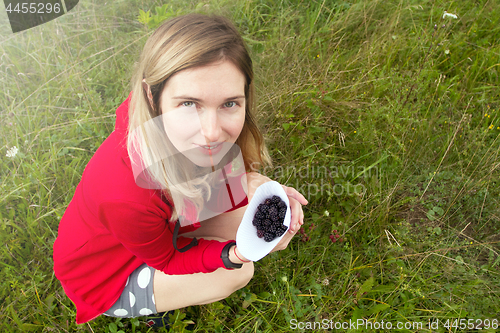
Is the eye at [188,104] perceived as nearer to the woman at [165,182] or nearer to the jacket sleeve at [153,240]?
the woman at [165,182]

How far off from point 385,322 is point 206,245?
4.19 ft

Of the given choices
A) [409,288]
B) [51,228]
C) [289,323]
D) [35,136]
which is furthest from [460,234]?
[35,136]

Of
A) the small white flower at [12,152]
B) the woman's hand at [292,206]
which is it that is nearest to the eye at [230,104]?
the woman's hand at [292,206]

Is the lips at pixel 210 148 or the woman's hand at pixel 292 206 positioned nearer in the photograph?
the lips at pixel 210 148

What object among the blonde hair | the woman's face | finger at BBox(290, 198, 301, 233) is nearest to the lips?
the woman's face

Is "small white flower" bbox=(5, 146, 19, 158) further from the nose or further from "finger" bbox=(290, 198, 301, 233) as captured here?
"finger" bbox=(290, 198, 301, 233)

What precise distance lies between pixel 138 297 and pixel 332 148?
178 cm

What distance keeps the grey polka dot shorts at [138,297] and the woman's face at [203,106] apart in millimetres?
865

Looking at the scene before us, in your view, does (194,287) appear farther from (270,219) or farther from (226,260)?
(270,219)

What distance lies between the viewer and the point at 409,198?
→ 2217 millimetres

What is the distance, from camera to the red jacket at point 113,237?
1333 millimetres

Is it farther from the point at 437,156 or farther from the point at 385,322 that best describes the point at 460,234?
the point at 385,322

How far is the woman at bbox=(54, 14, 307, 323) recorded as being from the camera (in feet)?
4.14

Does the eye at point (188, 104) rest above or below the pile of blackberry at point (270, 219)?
above
